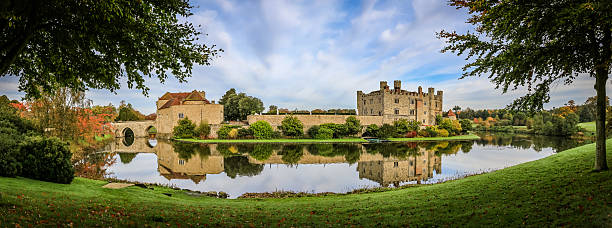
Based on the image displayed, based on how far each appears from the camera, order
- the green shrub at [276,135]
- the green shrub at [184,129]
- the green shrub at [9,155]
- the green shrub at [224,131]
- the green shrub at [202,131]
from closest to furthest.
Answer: the green shrub at [9,155], the green shrub at [224,131], the green shrub at [276,135], the green shrub at [202,131], the green shrub at [184,129]

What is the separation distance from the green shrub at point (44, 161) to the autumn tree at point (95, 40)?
11.2ft

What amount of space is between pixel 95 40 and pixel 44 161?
7.08 meters

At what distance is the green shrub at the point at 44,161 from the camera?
8609 millimetres

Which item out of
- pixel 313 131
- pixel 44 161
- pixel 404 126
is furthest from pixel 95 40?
pixel 404 126

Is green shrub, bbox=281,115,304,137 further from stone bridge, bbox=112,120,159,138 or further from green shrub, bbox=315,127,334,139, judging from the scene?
stone bridge, bbox=112,120,159,138

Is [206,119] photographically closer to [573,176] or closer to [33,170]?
[33,170]

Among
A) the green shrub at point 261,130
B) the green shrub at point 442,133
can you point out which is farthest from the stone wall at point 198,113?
the green shrub at point 442,133

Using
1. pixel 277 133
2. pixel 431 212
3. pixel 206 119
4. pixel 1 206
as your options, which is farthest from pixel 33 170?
pixel 206 119

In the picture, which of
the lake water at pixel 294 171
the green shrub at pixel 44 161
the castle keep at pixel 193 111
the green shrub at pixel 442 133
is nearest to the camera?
the green shrub at pixel 44 161

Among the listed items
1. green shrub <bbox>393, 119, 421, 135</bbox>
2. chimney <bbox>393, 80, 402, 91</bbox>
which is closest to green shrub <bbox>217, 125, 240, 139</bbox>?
green shrub <bbox>393, 119, 421, 135</bbox>

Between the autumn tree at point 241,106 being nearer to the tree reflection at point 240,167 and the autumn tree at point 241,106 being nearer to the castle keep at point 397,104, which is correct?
the castle keep at point 397,104

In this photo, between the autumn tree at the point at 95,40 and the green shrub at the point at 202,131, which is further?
the green shrub at the point at 202,131

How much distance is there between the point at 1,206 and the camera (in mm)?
4637

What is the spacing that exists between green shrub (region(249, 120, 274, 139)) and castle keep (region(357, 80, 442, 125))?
64.1 ft
